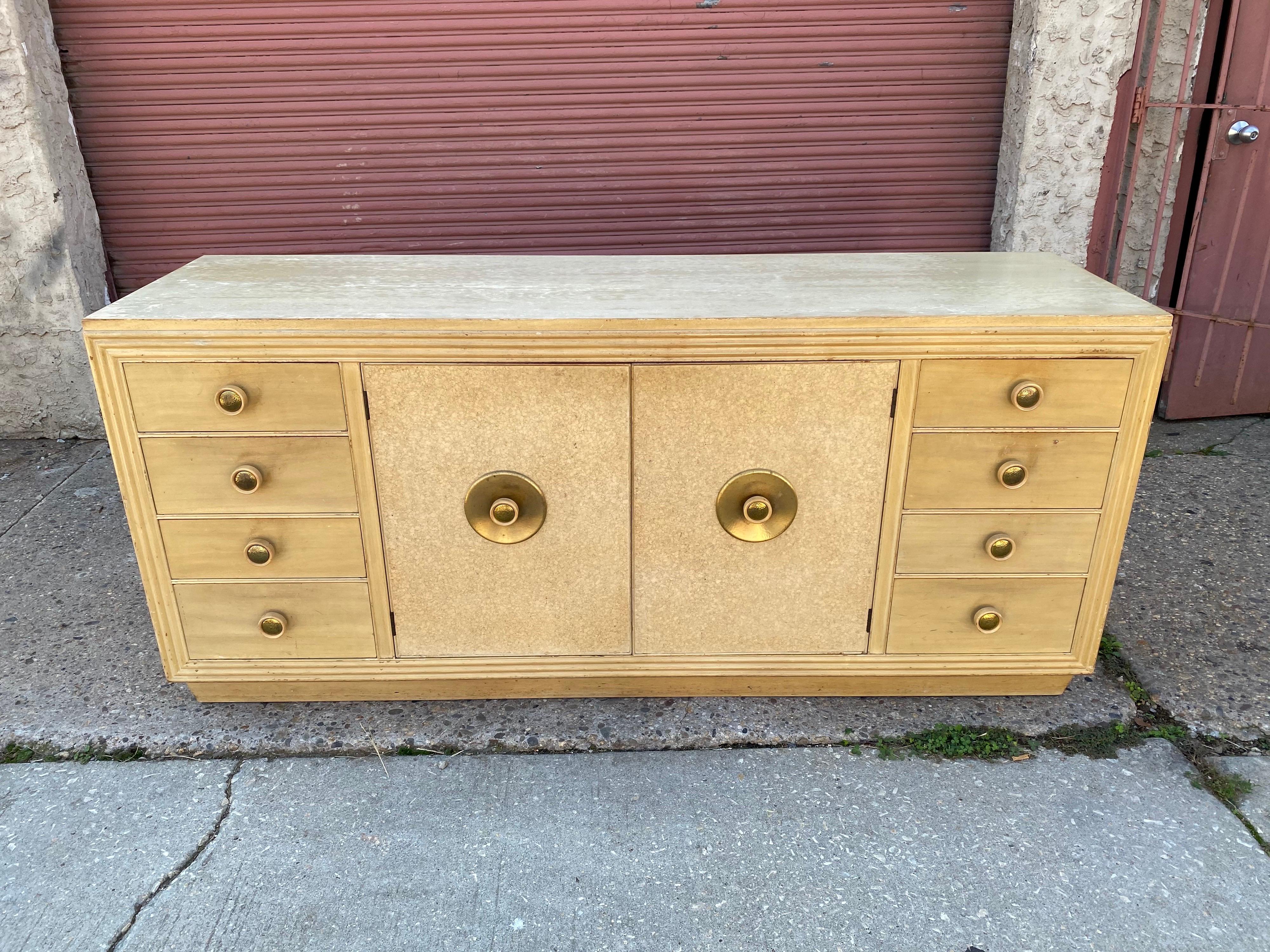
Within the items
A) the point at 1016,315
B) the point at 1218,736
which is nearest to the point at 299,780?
the point at 1016,315

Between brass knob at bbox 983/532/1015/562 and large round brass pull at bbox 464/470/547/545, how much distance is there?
1.07m

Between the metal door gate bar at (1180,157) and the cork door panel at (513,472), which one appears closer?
the cork door panel at (513,472)

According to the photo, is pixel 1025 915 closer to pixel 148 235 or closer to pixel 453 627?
pixel 453 627

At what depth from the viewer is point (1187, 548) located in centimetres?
308

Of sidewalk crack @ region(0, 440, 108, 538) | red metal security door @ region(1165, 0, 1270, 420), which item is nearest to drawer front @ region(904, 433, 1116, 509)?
red metal security door @ region(1165, 0, 1270, 420)

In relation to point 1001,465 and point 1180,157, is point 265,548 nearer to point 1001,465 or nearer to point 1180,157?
point 1001,465

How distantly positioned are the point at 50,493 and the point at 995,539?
341 cm

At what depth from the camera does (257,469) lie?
6.92 ft

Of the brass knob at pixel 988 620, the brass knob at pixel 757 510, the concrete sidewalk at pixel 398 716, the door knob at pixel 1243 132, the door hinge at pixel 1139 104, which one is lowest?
Result: the concrete sidewalk at pixel 398 716

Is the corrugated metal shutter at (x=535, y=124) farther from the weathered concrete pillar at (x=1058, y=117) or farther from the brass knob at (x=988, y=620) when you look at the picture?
the brass knob at (x=988, y=620)

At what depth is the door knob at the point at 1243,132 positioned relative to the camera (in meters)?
3.57

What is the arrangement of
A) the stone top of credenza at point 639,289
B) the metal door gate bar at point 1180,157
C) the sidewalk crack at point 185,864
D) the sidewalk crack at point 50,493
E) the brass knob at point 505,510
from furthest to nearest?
the metal door gate bar at point 1180,157 → the sidewalk crack at point 50,493 → the brass knob at point 505,510 → the stone top of credenza at point 639,289 → the sidewalk crack at point 185,864

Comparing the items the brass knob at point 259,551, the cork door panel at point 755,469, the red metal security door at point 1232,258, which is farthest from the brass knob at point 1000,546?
the red metal security door at point 1232,258

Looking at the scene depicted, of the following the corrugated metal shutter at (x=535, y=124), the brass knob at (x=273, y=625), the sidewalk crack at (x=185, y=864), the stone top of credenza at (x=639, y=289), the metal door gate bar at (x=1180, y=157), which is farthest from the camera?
the metal door gate bar at (x=1180, y=157)
